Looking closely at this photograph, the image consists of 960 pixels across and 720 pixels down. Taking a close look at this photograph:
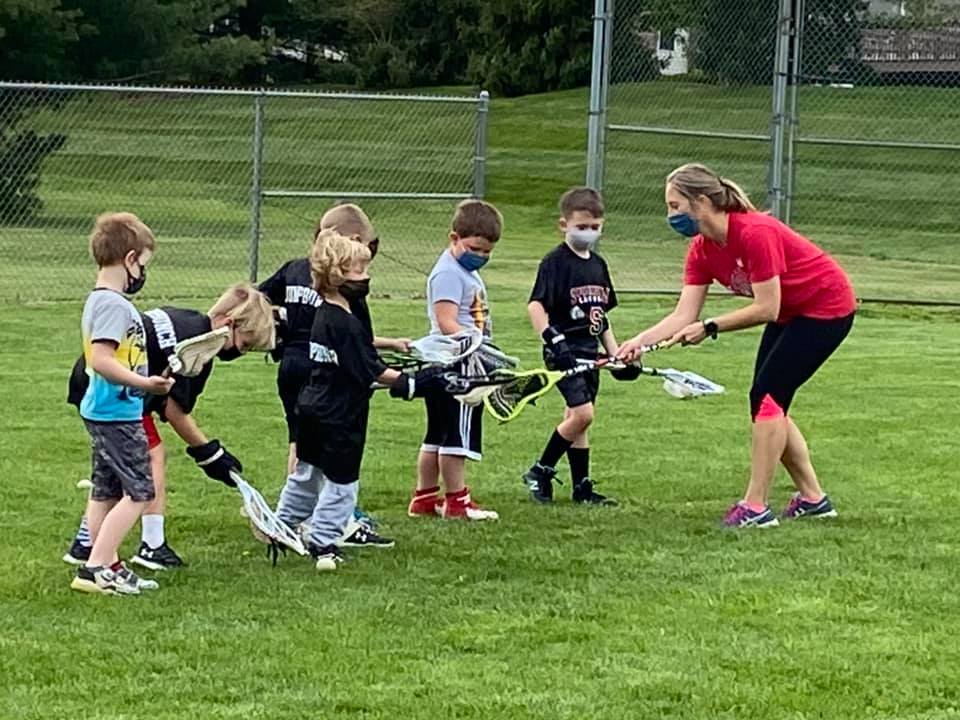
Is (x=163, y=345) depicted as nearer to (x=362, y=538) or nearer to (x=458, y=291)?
(x=362, y=538)

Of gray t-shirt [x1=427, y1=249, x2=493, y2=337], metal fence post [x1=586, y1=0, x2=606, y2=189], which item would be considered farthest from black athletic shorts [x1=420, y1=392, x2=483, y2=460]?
metal fence post [x1=586, y1=0, x2=606, y2=189]

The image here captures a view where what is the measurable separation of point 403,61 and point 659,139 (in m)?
29.0

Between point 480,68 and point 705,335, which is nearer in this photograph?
point 705,335

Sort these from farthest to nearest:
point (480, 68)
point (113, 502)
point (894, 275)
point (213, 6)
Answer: point (480, 68), point (213, 6), point (894, 275), point (113, 502)

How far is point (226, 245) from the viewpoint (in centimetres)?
2395

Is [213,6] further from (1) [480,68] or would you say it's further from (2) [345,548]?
(2) [345,548]

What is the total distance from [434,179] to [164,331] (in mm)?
26218

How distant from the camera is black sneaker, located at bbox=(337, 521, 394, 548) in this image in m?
7.73

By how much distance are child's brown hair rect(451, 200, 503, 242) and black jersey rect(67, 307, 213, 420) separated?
1339 millimetres

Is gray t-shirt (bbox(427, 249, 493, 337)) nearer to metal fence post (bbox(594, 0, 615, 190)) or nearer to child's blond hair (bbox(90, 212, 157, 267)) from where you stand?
child's blond hair (bbox(90, 212, 157, 267))

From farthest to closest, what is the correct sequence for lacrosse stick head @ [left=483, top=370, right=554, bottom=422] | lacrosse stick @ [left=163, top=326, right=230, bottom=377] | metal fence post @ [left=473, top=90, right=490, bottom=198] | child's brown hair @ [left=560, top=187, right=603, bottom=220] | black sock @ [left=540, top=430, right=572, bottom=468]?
metal fence post @ [left=473, top=90, right=490, bottom=198] < black sock @ [left=540, top=430, right=572, bottom=468] < child's brown hair @ [left=560, top=187, right=603, bottom=220] < lacrosse stick head @ [left=483, top=370, right=554, bottom=422] < lacrosse stick @ [left=163, top=326, right=230, bottom=377]

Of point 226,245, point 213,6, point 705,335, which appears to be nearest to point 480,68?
point 213,6

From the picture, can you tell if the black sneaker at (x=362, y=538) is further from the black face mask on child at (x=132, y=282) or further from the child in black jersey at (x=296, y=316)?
the black face mask on child at (x=132, y=282)

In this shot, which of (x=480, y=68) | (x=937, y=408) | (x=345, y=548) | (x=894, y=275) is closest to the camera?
(x=345, y=548)
